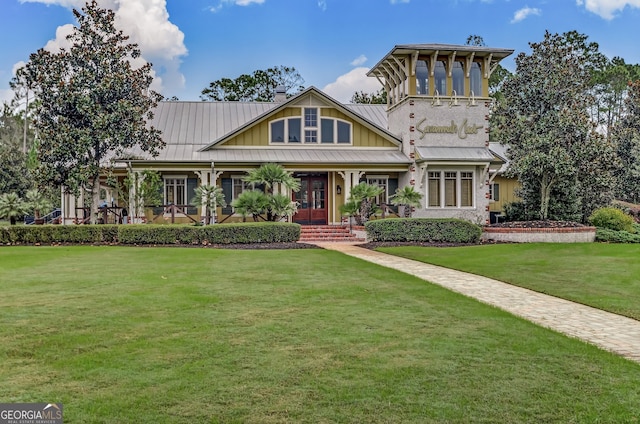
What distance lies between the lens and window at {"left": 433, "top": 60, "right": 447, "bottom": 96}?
86.3 feet

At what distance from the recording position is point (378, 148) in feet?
88.6

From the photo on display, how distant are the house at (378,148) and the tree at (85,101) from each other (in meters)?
2.39

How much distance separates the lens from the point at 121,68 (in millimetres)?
23062

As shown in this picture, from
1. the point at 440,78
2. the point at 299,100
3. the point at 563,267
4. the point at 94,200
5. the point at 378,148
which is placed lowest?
the point at 563,267

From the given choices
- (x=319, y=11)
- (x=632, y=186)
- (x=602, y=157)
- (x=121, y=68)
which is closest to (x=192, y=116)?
(x=121, y=68)

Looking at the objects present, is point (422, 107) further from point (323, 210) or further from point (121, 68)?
point (121, 68)

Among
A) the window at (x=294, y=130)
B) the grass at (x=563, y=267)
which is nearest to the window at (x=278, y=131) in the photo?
the window at (x=294, y=130)

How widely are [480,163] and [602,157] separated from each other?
4618 mm

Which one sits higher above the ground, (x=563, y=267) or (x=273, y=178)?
(x=273, y=178)

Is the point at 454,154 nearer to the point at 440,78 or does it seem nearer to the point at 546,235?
the point at 440,78

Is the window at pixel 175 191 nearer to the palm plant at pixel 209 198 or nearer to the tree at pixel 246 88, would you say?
the palm plant at pixel 209 198

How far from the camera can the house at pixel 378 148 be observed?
25406 millimetres

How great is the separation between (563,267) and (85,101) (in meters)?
16.9

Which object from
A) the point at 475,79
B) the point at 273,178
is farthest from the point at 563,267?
the point at 475,79
